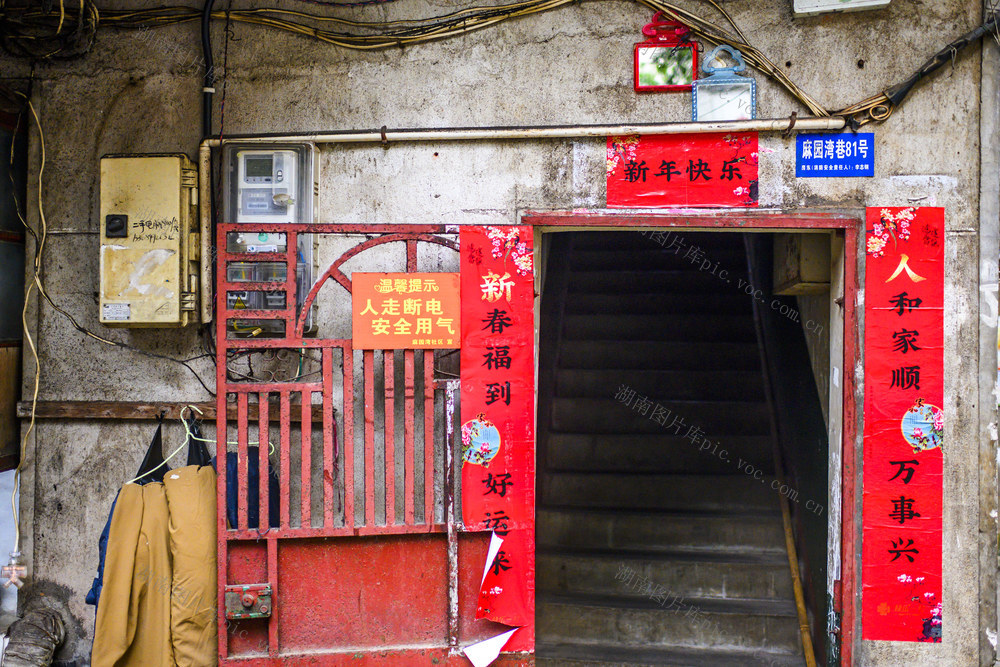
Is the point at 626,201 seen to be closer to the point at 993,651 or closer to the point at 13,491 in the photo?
the point at 993,651

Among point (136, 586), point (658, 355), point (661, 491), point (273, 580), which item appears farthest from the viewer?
point (658, 355)

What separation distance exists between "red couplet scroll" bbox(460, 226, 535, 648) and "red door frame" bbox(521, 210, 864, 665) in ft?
2.24

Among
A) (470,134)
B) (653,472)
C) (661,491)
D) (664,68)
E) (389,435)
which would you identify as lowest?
(661,491)

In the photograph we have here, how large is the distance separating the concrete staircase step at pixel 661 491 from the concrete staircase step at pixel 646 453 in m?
0.09

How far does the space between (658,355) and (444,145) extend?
328 cm

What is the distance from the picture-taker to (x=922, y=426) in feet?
11.5

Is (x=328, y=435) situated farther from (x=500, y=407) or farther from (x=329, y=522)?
(x=500, y=407)

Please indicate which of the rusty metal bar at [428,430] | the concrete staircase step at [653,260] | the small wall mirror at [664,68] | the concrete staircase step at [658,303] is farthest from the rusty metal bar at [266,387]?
the concrete staircase step at [653,260]

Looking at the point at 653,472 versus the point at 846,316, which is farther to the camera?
the point at 653,472

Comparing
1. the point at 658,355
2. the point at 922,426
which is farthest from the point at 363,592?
the point at 658,355

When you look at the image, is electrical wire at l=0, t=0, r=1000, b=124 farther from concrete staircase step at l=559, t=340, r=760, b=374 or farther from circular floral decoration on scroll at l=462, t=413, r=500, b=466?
concrete staircase step at l=559, t=340, r=760, b=374

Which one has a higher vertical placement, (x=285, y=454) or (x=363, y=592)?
(x=285, y=454)

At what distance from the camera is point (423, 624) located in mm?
3584

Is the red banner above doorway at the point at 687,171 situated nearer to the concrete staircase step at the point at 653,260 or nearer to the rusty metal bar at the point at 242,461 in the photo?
the rusty metal bar at the point at 242,461
